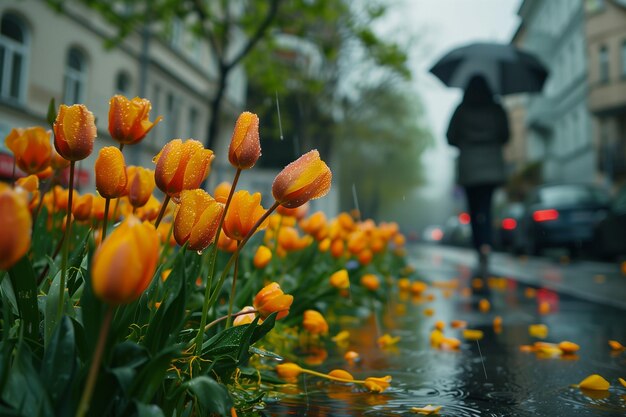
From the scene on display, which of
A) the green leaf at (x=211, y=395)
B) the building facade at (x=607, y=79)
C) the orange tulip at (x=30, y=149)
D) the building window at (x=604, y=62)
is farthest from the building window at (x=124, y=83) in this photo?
the building window at (x=604, y=62)

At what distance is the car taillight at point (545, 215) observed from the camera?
1259 centimetres

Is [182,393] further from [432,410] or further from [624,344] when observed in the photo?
[624,344]

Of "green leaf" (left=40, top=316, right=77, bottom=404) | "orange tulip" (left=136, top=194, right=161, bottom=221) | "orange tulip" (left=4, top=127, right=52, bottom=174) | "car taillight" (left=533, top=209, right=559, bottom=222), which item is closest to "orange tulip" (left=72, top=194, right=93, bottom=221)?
"orange tulip" (left=136, top=194, right=161, bottom=221)

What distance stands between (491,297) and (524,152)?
4084cm

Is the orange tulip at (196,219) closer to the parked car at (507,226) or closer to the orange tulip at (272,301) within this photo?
the orange tulip at (272,301)

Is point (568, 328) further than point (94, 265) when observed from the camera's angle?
Yes

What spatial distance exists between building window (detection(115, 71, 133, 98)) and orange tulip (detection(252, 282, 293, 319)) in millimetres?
19224

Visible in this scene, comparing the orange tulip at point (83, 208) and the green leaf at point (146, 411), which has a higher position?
the orange tulip at point (83, 208)

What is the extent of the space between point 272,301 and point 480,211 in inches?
202

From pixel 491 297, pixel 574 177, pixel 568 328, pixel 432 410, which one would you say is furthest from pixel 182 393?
pixel 574 177

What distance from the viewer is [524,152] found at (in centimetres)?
4416

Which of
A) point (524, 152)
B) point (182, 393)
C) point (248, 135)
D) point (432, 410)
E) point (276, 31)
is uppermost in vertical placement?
point (524, 152)

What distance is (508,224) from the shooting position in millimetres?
17234

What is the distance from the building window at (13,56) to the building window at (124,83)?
190 inches
